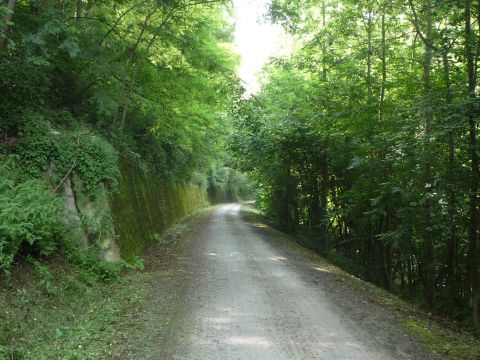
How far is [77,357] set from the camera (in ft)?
16.4

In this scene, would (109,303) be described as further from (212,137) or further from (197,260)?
(212,137)

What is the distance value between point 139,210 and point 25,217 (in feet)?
26.9

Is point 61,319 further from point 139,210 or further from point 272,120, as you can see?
point 272,120

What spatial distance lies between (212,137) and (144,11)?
410 inches

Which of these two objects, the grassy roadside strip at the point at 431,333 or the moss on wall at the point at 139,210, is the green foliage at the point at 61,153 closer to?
the moss on wall at the point at 139,210

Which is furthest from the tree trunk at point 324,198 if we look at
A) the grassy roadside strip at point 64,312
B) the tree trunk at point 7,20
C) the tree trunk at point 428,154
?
the tree trunk at point 7,20

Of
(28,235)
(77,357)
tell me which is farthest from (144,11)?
(77,357)

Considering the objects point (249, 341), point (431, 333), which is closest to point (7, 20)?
point (249, 341)

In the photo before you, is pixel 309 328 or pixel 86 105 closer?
pixel 309 328

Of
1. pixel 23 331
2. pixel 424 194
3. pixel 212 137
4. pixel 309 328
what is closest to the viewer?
pixel 23 331

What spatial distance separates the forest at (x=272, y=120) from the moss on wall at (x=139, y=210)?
14cm

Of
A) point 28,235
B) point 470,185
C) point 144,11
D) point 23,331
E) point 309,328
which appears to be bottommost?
point 309,328

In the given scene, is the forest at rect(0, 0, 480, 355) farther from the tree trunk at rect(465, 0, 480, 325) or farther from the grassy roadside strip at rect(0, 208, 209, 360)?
the grassy roadside strip at rect(0, 208, 209, 360)

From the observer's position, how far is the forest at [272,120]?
8.52 metres
